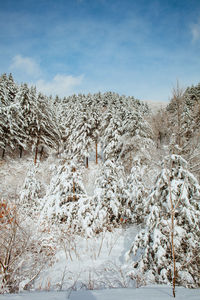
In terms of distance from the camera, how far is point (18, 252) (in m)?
5.03

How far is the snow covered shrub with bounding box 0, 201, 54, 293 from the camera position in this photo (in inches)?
151

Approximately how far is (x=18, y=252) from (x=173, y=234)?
4858 millimetres

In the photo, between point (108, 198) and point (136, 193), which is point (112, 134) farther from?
point (108, 198)

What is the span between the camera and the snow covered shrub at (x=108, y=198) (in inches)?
302

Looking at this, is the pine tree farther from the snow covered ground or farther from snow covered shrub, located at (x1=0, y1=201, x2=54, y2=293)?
the snow covered ground

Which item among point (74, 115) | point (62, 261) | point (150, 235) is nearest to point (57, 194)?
point (62, 261)

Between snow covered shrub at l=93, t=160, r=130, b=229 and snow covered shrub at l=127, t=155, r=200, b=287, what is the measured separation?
3439 millimetres

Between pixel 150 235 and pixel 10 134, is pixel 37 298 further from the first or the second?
pixel 10 134

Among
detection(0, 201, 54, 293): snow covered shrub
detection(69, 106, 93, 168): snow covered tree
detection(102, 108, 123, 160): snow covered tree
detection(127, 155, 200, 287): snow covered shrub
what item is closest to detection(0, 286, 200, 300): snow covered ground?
detection(127, 155, 200, 287): snow covered shrub

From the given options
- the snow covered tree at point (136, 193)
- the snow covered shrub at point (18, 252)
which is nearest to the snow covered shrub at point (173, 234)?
the snow covered shrub at point (18, 252)

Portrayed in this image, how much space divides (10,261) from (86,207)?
3872mm

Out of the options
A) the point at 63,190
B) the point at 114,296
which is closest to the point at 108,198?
the point at 63,190

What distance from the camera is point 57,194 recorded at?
8164mm

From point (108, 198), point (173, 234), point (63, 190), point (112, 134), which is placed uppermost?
point (112, 134)
